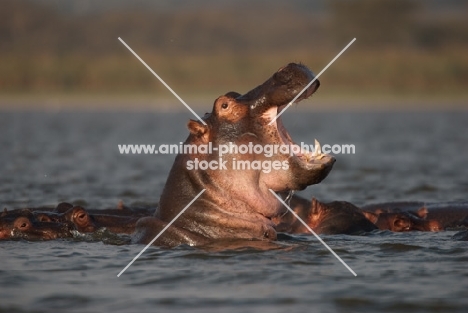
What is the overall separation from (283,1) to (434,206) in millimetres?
150653

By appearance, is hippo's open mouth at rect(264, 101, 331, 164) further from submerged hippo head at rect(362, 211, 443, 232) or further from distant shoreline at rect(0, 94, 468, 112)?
distant shoreline at rect(0, 94, 468, 112)

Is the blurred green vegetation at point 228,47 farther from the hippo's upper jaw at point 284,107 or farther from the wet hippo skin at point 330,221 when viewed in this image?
the hippo's upper jaw at point 284,107

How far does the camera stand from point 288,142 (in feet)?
30.7

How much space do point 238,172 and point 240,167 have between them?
0.05 m

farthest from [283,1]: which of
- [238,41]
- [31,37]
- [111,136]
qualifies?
[111,136]

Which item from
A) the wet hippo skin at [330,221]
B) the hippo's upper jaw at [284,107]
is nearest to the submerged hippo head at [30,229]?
the wet hippo skin at [330,221]

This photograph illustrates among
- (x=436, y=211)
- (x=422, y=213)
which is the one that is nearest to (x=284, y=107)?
(x=422, y=213)

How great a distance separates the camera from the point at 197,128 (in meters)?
9.23

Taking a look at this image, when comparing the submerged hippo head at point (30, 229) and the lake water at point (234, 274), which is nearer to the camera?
the lake water at point (234, 274)

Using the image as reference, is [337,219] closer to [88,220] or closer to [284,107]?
[284,107]

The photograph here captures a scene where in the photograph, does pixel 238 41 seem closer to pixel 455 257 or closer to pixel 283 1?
pixel 283 1

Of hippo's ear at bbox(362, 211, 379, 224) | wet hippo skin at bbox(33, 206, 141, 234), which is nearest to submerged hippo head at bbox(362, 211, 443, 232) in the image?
hippo's ear at bbox(362, 211, 379, 224)

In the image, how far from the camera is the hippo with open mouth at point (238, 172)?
9.16 meters

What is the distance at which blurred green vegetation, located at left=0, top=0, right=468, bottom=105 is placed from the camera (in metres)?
54.5
